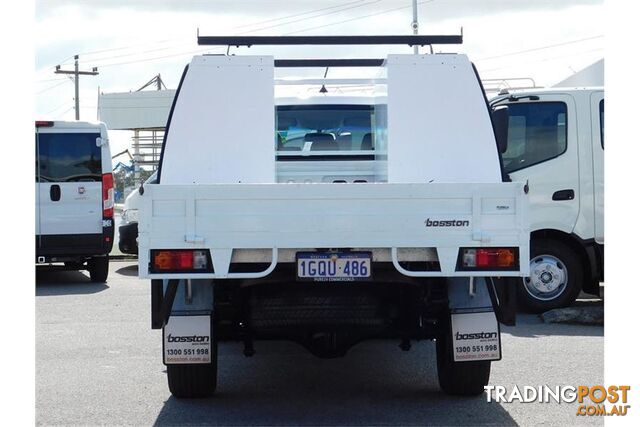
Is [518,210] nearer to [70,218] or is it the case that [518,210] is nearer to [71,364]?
[71,364]

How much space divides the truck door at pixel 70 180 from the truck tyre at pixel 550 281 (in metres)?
6.94

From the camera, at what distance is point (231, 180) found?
7.22 meters

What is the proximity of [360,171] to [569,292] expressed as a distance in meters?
3.24

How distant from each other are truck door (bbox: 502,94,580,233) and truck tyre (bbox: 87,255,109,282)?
711 centimetres

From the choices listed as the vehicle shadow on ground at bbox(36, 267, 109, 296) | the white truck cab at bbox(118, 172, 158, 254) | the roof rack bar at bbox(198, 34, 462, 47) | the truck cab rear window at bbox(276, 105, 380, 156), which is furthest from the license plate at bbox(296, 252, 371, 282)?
the white truck cab at bbox(118, 172, 158, 254)

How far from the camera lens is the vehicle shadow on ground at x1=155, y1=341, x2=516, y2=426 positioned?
20.6 feet

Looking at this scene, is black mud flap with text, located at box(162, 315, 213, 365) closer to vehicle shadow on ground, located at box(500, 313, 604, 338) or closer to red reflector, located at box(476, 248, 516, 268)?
red reflector, located at box(476, 248, 516, 268)

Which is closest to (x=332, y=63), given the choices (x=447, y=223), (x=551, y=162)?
(x=447, y=223)

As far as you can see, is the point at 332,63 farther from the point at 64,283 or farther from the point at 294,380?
the point at 64,283

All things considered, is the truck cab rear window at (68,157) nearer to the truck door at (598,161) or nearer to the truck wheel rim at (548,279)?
the truck wheel rim at (548,279)

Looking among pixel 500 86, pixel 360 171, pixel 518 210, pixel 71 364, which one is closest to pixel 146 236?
pixel 518 210

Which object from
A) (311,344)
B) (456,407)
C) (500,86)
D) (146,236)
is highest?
(500,86)

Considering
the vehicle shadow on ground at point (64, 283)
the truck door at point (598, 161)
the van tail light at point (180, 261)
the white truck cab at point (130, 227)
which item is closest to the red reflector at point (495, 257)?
the van tail light at point (180, 261)

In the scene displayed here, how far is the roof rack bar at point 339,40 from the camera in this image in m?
7.12
